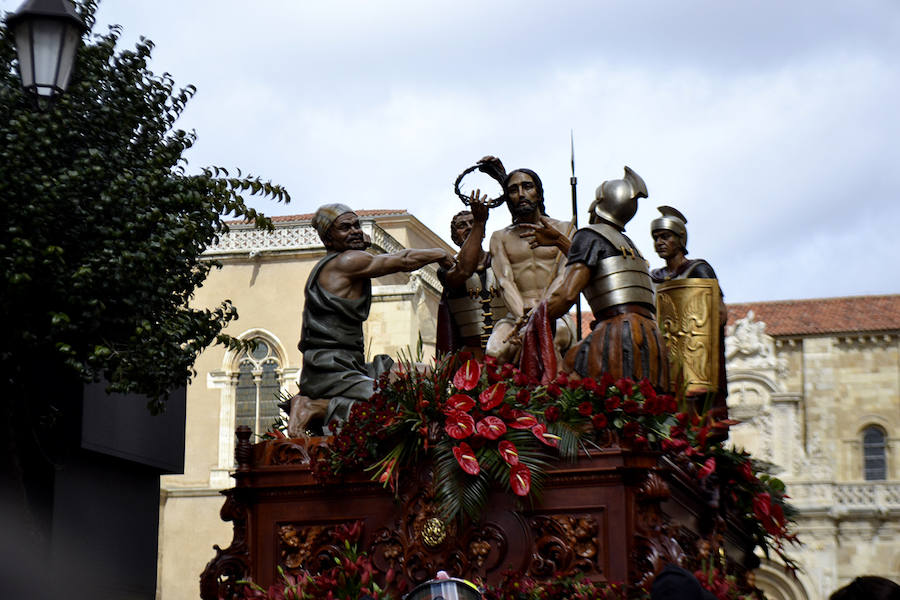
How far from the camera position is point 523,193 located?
9680 mm

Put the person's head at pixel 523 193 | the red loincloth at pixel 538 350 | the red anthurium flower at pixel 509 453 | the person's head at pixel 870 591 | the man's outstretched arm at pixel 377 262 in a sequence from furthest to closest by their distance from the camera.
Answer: the person's head at pixel 523 193 → the man's outstretched arm at pixel 377 262 → the red loincloth at pixel 538 350 → the red anthurium flower at pixel 509 453 → the person's head at pixel 870 591

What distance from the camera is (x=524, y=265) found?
980 centimetres

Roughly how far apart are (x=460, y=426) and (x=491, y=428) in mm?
173

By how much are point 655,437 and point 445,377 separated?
48.6 inches

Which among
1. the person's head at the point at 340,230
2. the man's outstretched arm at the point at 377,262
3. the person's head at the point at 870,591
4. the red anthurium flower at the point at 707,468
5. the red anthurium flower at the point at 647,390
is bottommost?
the person's head at the point at 870,591

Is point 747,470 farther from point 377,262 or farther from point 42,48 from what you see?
point 42,48

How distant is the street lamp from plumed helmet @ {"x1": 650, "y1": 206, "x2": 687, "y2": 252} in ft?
15.9

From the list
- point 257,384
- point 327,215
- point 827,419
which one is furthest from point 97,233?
point 827,419

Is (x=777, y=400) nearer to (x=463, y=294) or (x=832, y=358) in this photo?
(x=832, y=358)

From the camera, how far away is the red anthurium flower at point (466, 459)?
6.95 metres

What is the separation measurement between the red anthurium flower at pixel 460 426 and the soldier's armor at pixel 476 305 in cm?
290

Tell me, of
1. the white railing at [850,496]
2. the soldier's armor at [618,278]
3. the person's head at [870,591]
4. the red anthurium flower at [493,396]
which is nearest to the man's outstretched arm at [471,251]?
the soldier's armor at [618,278]

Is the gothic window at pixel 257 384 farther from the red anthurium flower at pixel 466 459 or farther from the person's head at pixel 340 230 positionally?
the red anthurium flower at pixel 466 459

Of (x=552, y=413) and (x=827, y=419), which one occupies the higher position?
(x=827, y=419)
